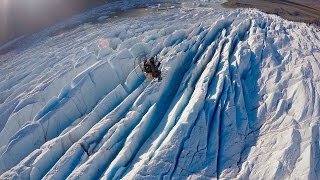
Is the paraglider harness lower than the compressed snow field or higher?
higher

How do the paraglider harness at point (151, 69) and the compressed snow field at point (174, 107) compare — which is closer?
the compressed snow field at point (174, 107)

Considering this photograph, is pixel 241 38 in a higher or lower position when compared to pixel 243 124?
higher

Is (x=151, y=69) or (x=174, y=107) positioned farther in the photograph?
(x=151, y=69)

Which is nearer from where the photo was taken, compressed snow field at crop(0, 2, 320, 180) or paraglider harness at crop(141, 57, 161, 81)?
compressed snow field at crop(0, 2, 320, 180)

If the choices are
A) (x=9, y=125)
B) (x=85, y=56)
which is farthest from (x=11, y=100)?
(x=85, y=56)

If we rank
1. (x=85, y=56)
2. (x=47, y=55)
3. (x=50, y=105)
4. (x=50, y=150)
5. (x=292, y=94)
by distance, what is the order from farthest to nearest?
(x=47, y=55) → (x=85, y=56) → (x=50, y=105) → (x=292, y=94) → (x=50, y=150)

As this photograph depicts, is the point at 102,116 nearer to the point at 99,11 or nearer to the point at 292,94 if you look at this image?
the point at 292,94

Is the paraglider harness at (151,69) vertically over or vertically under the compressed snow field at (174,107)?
over

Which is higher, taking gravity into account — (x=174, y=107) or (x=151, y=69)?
(x=151, y=69)
